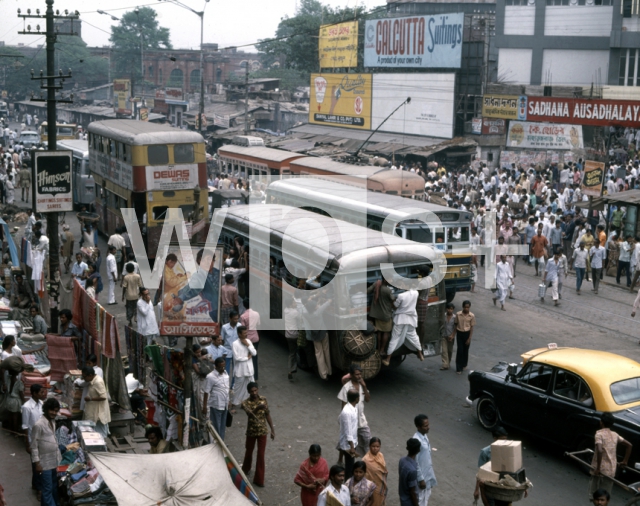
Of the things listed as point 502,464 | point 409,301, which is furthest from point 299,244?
point 502,464

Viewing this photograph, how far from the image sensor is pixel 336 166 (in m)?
28.5

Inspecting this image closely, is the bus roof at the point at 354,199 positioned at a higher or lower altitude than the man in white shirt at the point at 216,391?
higher

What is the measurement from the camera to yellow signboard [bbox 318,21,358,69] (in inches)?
2131

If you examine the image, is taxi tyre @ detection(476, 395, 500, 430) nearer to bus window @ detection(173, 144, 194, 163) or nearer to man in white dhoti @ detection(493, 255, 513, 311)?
man in white dhoti @ detection(493, 255, 513, 311)

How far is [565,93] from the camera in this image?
38.5 metres

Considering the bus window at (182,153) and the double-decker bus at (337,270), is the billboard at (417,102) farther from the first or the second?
the double-decker bus at (337,270)

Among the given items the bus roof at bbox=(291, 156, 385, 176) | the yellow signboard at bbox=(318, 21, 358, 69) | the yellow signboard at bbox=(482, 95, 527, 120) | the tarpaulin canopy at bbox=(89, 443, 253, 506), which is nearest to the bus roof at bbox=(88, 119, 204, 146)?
the bus roof at bbox=(291, 156, 385, 176)

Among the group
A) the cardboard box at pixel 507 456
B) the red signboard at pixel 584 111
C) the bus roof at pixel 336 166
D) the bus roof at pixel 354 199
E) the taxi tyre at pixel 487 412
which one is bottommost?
the taxi tyre at pixel 487 412

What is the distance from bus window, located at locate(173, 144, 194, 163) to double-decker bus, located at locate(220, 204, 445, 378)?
260 inches

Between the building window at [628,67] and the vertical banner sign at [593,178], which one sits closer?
the vertical banner sign at [593,178]

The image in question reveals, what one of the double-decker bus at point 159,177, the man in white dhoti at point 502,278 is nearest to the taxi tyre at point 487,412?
the man in white dhoti at point 502,278

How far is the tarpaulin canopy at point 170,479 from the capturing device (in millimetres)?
7555

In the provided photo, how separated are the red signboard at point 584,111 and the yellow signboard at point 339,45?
74.5ft

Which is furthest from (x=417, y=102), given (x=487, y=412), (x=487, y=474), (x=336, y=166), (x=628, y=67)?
(x=487, y=474)
